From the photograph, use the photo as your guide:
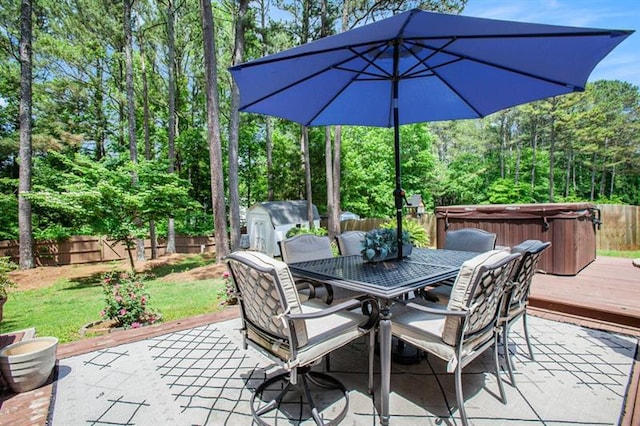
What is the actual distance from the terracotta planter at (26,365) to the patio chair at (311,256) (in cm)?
189

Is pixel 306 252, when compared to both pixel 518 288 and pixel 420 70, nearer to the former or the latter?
pixel 518 288

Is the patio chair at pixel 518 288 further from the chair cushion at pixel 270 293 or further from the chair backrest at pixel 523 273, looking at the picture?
the chair cushion at pixel 270 293

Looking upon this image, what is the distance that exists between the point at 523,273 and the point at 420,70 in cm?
193

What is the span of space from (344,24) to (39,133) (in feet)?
39.7

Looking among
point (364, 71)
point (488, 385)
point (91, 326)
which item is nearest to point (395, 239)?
point (488, 385)

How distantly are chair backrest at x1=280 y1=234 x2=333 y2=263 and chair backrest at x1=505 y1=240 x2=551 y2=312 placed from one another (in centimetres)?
172

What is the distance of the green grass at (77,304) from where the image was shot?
13.8 feet

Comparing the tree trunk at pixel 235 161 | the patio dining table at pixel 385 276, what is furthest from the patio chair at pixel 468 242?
the tree trunk at pixel 235 161

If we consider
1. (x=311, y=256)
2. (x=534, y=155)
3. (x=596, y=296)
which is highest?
(x=534, y=155)

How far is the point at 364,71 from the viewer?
9.15ft

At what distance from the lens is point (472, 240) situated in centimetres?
359

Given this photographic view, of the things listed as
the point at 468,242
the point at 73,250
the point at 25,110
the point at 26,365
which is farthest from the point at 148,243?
the point at 468,242

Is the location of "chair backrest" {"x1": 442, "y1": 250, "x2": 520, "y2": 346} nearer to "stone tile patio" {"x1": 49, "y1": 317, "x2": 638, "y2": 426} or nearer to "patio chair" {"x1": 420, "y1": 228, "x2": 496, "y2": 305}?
Result: "stone tile patio" {"x1": 49, "y1": 317, "x2": 638, "y2": 426}

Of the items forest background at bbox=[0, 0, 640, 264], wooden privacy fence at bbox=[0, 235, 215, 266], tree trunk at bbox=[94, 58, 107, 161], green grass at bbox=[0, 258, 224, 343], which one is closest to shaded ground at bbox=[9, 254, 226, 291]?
green grass at bbox=[0, 258, 224, 343]
